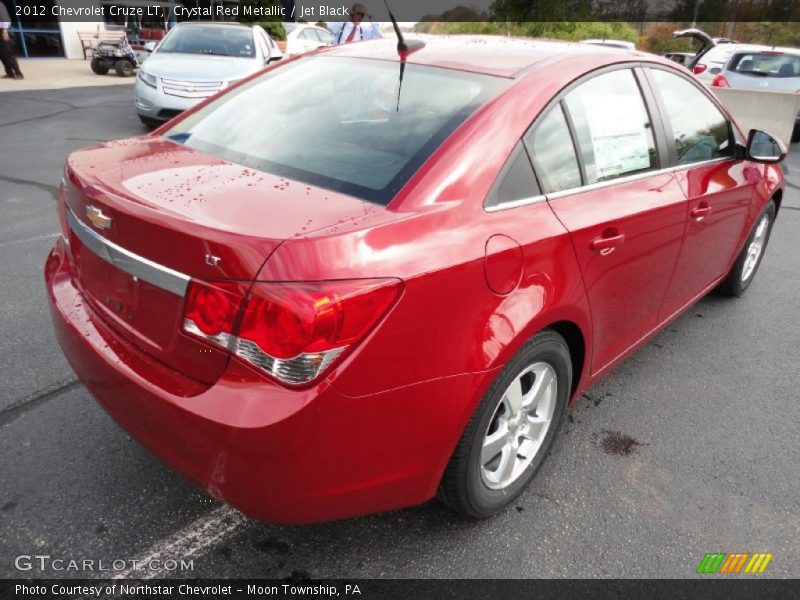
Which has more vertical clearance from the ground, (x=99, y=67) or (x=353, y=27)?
(x=353, y=27)

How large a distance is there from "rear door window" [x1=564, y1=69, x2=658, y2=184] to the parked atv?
17.4m

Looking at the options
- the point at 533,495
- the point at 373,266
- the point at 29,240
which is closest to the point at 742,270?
the point at 533,495

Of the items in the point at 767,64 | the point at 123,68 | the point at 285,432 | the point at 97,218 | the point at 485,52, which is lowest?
the point at 123,68

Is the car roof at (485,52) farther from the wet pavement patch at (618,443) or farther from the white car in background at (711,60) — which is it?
the white car in background at (711,60)

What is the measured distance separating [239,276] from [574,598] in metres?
1.45

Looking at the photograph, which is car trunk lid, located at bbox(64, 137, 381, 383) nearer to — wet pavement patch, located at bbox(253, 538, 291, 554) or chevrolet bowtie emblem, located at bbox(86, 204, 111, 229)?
chevrolet bowtie emblem, located at bbox(86, 204, 111, 229)

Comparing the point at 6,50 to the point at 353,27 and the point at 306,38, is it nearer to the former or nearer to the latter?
the point at 306,38

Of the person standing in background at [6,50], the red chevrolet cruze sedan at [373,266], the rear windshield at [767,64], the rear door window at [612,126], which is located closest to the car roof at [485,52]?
the red chevrolet cruze sedan at [373,266]

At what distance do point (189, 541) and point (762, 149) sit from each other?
132 inches

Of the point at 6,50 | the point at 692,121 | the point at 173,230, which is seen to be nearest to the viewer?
the point at 173,230

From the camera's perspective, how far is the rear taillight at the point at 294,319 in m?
1.52

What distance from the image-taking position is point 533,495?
2430mm

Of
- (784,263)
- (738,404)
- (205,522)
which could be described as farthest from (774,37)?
(205,522)

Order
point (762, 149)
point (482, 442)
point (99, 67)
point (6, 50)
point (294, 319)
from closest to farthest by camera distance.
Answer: point (294, 319) → point (482, 442) → point (762, 149) → point (6, 50) → point (99, 67)
